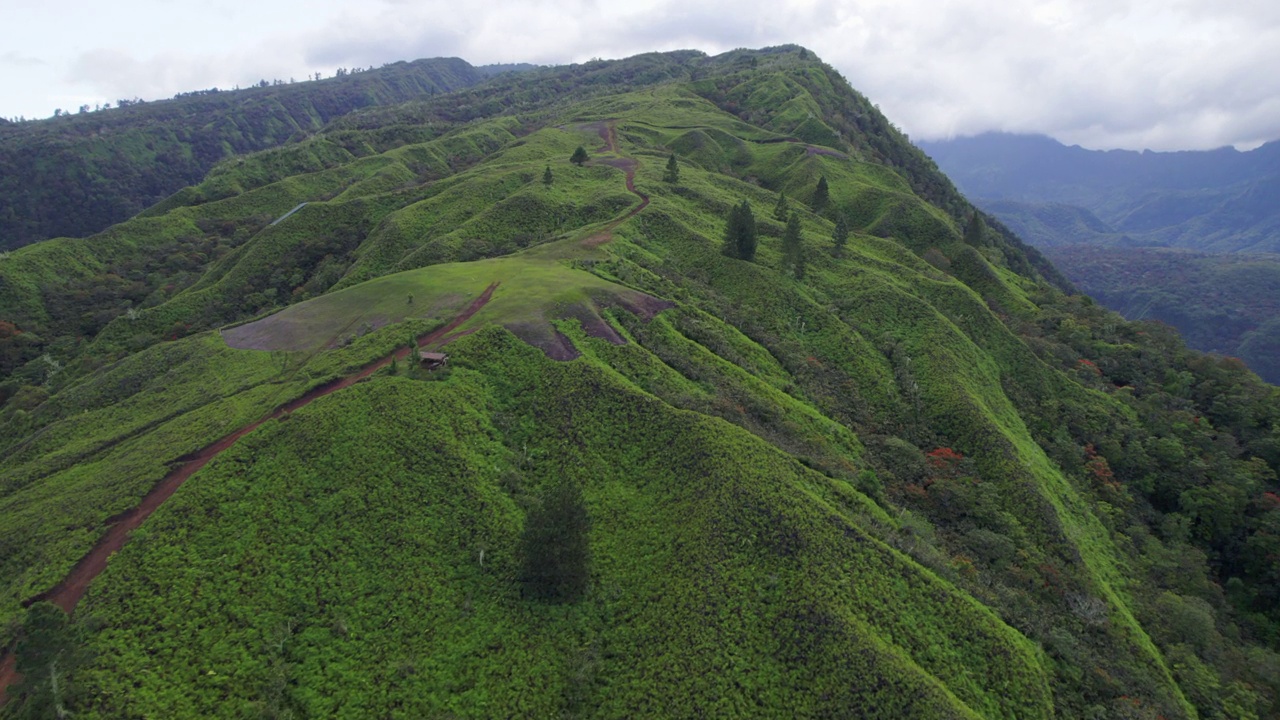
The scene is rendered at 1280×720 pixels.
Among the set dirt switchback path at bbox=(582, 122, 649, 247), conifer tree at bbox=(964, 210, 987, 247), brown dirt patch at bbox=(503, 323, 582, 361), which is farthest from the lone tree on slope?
conifer tree at bbox=(964, 210, 987, 247)

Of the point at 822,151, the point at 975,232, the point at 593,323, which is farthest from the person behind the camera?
the point at 822,151

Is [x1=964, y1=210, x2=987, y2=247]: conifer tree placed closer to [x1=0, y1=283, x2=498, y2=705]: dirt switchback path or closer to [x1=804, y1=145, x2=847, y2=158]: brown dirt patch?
[x1=804, y1=145, x2=847, y2=158]: brown dirt patch

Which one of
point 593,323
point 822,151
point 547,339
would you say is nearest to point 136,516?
point 547,339

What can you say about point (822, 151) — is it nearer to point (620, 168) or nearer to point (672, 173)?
point (672, 173)

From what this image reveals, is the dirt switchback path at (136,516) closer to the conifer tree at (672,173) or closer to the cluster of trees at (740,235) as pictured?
the cluster of trees at (740,235)

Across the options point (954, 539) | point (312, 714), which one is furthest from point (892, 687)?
point (312, 714)
